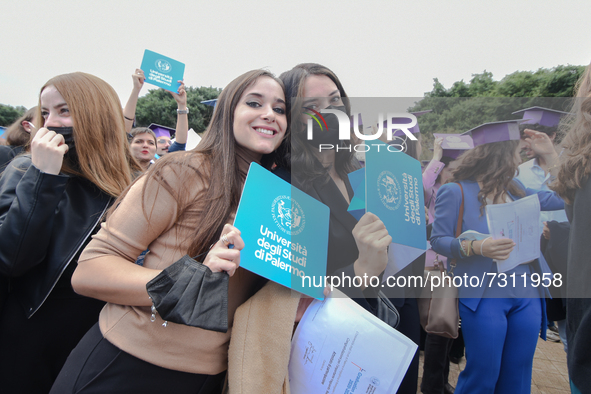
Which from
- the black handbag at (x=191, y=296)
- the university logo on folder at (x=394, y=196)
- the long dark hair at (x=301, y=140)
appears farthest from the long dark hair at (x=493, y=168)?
the black handbag at (x=191, y=296)

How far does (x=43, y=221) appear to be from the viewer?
1313 millimetres

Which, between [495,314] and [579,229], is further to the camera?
[495,314]

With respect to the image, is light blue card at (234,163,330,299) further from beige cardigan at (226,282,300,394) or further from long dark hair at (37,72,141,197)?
long dark hair at (37,72,141,197)

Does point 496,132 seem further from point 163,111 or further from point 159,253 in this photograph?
point 163,111

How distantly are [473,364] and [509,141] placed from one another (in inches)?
53.7

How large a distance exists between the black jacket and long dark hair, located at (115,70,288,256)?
0.57 metres

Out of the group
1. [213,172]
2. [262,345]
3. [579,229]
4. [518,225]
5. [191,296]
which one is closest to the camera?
[191,296]

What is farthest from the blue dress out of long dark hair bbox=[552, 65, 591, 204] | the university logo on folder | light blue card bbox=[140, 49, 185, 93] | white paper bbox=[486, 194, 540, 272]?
light blue card bbox=[140, 49, 185, 93]

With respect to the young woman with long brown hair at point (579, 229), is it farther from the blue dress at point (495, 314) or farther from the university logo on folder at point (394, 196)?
the university logo on folder at point (394, 196)

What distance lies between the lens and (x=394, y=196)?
4.29 ft

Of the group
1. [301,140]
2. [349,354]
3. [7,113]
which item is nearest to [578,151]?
[301,140]

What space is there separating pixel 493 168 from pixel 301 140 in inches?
48.3

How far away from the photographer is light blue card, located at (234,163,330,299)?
39.0 inches

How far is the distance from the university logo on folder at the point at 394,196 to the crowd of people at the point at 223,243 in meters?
0.08
